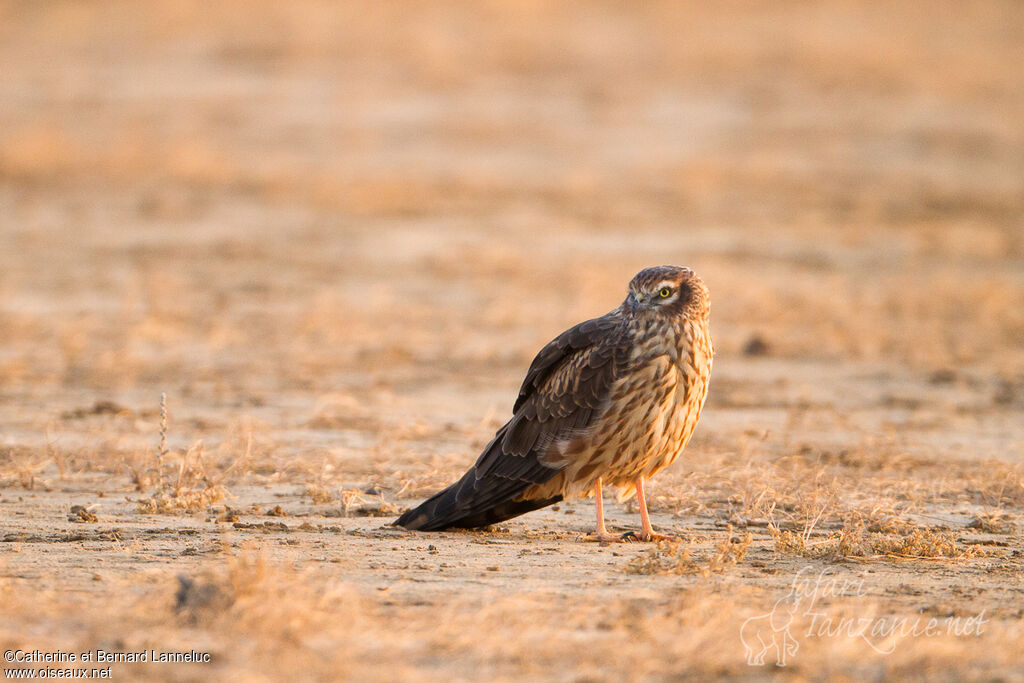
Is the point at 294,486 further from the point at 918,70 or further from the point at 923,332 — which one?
the point at 918,70

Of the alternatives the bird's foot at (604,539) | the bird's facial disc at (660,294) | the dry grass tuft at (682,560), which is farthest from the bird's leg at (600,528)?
the bird's facial disc at (660,294)

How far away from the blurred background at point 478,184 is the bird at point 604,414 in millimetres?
4154

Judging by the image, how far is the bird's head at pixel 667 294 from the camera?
634 cm

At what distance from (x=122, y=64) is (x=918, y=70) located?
1541 centimetres

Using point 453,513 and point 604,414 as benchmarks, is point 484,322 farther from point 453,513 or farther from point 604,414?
point 604,414

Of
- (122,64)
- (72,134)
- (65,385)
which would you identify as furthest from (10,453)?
(122,64)

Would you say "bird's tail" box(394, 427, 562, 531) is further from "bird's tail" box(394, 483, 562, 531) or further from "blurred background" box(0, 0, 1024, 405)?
"blurred background" box(0, 0, 1024, 405)

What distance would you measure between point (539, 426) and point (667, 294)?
2.80 feet

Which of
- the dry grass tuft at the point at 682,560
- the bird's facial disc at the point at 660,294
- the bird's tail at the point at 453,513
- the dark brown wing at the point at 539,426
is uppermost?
the bird's facial disc at the point at 660,294

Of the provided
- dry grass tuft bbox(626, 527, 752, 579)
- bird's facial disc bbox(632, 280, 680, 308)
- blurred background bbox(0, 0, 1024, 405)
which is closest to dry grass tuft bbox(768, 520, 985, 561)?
dry grass tuft bbox(626, 527, 752, 579)

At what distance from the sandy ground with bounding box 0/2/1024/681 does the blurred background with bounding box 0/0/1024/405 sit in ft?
0.28

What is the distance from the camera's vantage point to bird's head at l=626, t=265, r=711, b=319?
6.34 meters

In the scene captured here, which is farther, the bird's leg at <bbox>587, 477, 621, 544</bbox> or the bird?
the bird's leg at <bbox>587, 477, 621, 544</bbox>

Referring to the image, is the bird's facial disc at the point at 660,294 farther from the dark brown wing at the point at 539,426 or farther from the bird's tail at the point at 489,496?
the bird's tail at the point at 489,496
